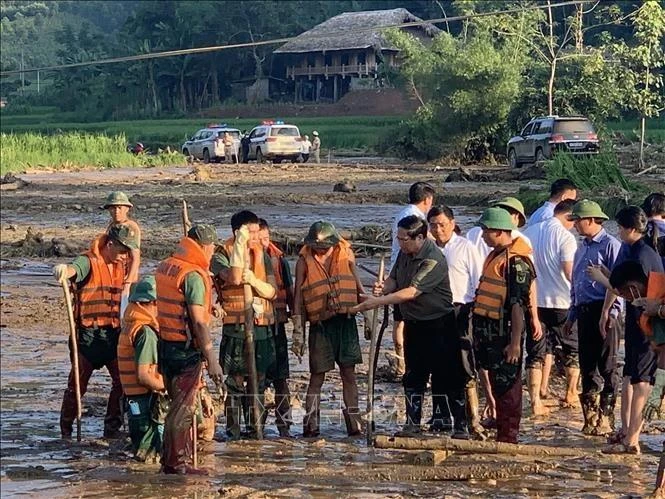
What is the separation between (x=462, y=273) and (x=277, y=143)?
37.1 m

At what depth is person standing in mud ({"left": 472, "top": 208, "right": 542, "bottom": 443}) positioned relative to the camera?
8523 millimetres

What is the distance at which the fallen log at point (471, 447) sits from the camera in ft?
27.9

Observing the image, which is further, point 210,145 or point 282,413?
point 210,145

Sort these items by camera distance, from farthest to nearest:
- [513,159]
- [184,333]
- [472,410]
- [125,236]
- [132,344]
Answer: [513,159] < [472,410] < [125,236] < [132,344] < [184,333]

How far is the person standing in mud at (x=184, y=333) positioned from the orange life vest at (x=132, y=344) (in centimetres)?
31

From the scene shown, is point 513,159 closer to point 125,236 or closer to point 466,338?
point 466,338

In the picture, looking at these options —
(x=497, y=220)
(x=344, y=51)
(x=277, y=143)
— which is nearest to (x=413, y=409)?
(x=497, y=220)

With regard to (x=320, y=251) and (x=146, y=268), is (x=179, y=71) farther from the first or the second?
(x=320, y=251)

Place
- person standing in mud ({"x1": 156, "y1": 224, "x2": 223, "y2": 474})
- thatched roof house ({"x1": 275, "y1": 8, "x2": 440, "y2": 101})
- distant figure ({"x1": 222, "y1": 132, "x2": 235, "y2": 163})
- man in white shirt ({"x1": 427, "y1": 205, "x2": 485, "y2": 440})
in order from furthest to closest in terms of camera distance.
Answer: thatched roof house ({"x1": 275, "y1": 8, "x2": 440, "y2": 101}) < distant figure ({"x1": 222, "y1": 132, "x2": 235, "y2": 163}) < man in white shirt ({"x1": 427, "y1": 205, "x2": 485, "y2": 440}) < person standing in mud ({"x1": 156, "y1": 224, "x2": 223, "y2": 474})

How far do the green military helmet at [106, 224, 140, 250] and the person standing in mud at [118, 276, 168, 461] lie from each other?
68 cm

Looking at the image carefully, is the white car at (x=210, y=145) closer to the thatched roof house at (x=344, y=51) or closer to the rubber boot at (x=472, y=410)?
the thatched roof house at (x=344, y=51)

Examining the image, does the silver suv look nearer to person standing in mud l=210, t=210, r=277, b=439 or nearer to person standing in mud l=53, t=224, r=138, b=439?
person standing in mud l=210, t=210, r=277, b=439

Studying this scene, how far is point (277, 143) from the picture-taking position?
46.3 m

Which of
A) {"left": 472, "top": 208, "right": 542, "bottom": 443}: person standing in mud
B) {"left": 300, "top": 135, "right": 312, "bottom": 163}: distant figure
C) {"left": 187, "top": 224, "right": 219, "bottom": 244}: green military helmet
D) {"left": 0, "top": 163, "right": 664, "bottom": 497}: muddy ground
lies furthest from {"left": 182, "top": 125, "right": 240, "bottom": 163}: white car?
{"left": 187, "top": 224, "right": 219, "bottom": 244}: green military helmet
